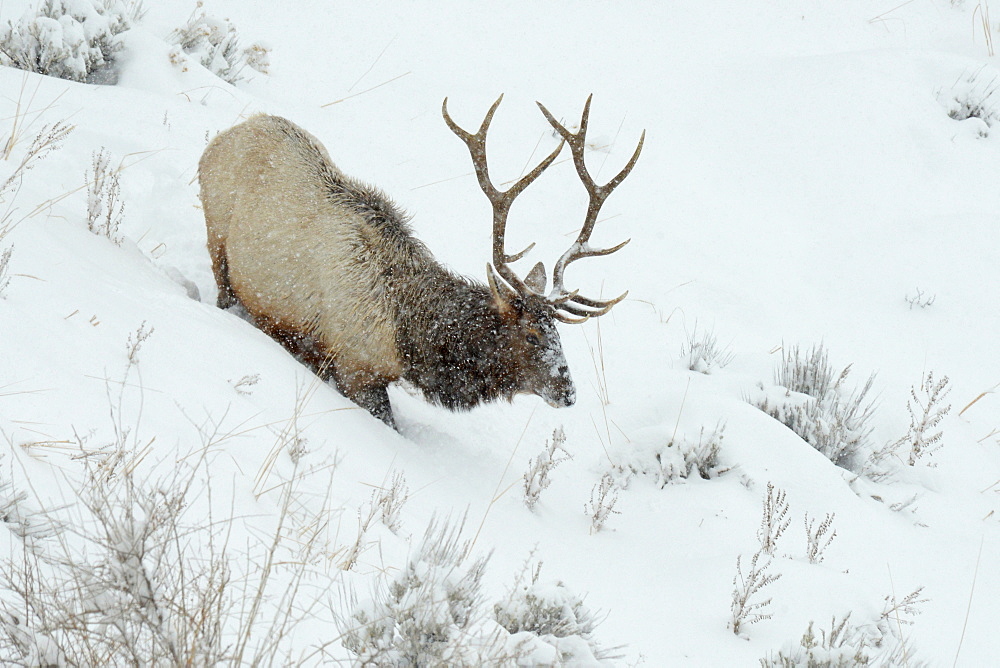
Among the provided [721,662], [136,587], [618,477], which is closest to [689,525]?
[618,477]

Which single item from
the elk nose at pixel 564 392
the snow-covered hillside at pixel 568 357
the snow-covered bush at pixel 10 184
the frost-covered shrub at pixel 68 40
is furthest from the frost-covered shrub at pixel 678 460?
the frost-covered shrub at pixel 68 40

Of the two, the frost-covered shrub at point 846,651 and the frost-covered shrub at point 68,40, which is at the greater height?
the frost-covered shrub at point 68,40

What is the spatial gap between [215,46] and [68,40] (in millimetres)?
1536

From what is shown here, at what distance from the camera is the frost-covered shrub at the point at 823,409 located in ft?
16.9

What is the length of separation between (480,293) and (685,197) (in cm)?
380

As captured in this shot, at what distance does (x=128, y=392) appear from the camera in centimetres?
294

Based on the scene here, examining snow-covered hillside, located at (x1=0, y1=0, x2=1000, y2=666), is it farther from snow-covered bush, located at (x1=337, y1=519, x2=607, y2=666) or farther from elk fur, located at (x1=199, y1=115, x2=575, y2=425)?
elk fur, located at (x1=199, y1=115, x2=575, y2=425)

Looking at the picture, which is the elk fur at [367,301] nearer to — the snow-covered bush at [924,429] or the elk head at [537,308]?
the elk head at [537,308]

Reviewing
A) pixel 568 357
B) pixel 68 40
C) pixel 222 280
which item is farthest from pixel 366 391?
pixel 68 40

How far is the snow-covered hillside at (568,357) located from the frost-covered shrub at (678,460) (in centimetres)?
2

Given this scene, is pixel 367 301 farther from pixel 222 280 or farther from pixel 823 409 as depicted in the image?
pixel 823 409

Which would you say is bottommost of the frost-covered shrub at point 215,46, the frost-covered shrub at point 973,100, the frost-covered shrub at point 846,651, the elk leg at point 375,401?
the elk leg at point 375,401

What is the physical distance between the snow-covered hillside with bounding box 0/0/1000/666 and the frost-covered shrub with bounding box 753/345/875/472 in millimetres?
39

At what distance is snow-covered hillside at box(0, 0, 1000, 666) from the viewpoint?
225cm
